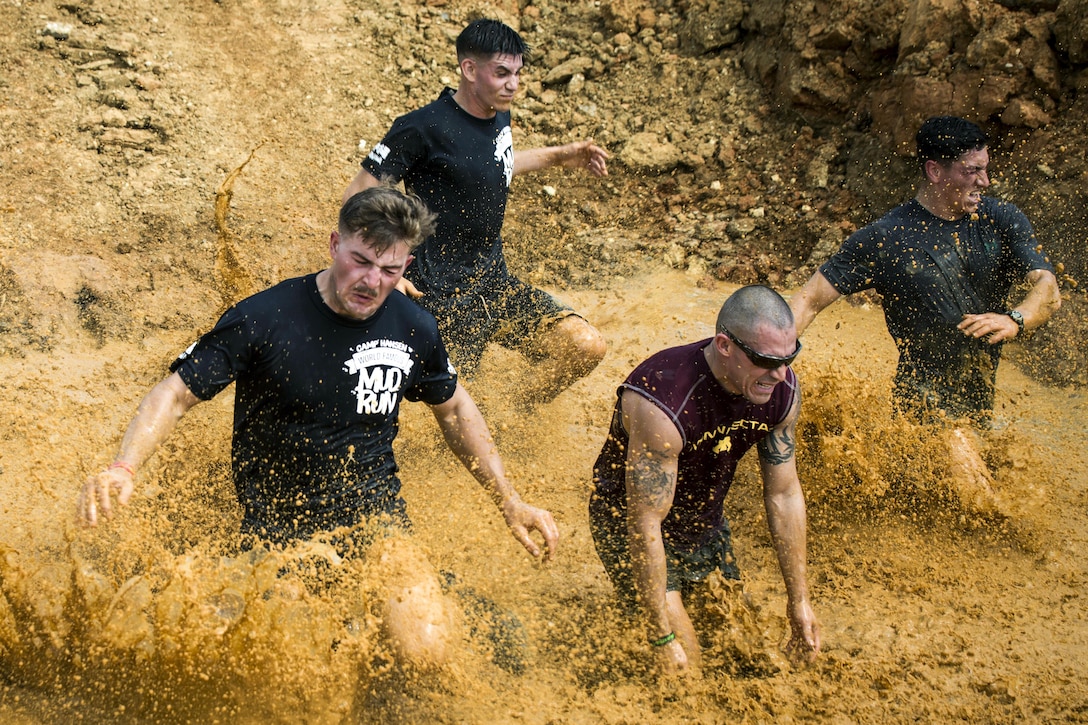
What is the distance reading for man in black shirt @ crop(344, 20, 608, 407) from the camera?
4906mm

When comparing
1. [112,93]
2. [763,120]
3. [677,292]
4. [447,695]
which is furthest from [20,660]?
[763,120]

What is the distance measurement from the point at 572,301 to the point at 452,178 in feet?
9.04

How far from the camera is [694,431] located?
3.59 m

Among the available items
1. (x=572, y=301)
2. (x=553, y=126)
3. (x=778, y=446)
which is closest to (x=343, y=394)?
(x=778, y=446)

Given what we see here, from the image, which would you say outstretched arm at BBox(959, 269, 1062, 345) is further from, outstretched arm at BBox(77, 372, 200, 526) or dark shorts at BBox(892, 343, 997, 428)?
outstretched arm at BBox(77, 372, 200, 526)

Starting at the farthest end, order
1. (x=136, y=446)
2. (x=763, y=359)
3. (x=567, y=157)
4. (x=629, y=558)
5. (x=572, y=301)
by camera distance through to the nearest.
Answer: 1. (x=572, y=301)
2. (x=567, y=157)
3. (x=629, y=558)
4. (x=763, y=359)
5. (x=136, y=446)

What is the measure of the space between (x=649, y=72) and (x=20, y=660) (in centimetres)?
684

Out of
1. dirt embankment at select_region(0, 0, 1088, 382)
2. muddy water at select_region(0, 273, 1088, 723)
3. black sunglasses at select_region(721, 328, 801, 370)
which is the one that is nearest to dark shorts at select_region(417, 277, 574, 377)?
muddy water at select_region(0, 273, 1088, 723)

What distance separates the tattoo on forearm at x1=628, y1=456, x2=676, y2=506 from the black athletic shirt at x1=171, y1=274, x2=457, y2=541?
0.85 meters

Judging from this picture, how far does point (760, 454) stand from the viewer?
12.5 ft

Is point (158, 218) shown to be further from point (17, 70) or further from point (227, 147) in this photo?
point (17, 70)

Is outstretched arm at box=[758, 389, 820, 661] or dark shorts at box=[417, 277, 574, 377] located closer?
outstretched arm at box=[758, 389, 820, 661]

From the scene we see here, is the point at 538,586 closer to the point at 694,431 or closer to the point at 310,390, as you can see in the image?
the point at 694,431

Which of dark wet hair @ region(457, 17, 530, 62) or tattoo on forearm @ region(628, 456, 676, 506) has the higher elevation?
dark wet hair @ region(457, 17, 530, 62)
